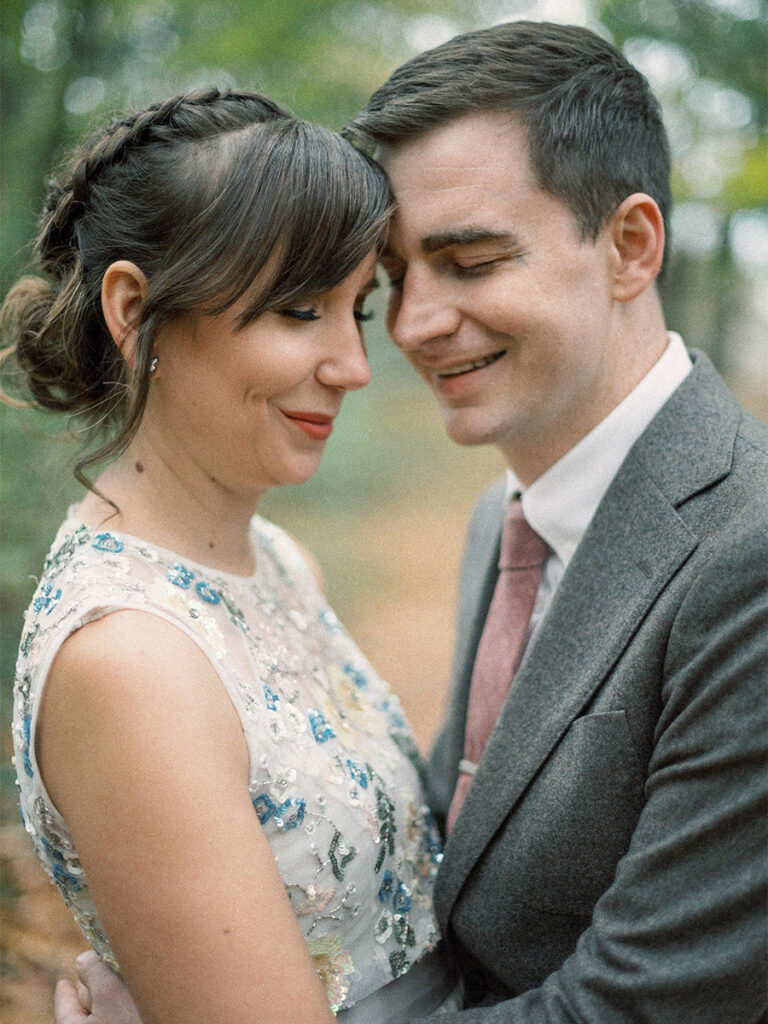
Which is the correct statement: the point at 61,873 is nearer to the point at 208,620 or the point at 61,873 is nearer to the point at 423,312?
the point at 208,620

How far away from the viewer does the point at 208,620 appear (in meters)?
1.96

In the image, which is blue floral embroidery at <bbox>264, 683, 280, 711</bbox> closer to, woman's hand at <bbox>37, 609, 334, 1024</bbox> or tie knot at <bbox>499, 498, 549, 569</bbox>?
woman's hand at <bbox>37, 609, 334, 1024</bbox>

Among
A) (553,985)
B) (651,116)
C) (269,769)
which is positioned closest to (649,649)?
(553,985)

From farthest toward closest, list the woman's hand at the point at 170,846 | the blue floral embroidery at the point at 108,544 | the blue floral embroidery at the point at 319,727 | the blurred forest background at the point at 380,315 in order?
the blurred forest background at the point at 380,315 → the blue floral embroidery at the point at 319,727 → the blue floral embroidery at the point at 108,544 → the woman's hand at the point at 170,846

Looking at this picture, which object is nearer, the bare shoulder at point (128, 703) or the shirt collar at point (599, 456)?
the bare shoulder at point (128, 703)

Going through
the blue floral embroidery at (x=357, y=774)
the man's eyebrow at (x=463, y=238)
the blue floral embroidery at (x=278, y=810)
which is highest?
the man's eyebrow at (x=463, y=238)

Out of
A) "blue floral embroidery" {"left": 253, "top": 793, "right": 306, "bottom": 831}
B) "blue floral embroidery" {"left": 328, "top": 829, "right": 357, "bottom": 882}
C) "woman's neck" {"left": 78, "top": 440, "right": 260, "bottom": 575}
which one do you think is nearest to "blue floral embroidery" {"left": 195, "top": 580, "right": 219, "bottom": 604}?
"woman's neck" {"left": 78, "top": 440, "right": 260, "bottom": 575}

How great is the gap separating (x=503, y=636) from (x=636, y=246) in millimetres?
1130

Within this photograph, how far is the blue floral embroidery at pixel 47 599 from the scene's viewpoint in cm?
188

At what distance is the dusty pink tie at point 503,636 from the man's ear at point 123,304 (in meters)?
1.17

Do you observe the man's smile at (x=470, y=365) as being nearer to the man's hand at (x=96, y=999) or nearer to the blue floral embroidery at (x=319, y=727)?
the blue floral embroidery at (x=319, y=727)

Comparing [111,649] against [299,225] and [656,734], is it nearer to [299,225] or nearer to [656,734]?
[299,225]

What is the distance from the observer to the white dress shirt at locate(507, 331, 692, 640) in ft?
8.13

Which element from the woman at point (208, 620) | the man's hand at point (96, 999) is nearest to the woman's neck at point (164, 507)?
the woman at point (208, 620)
